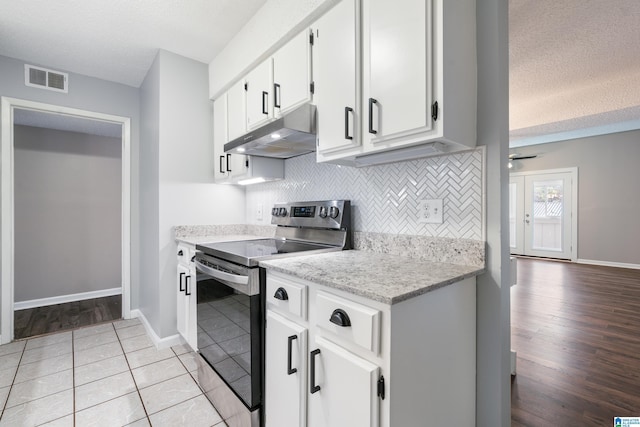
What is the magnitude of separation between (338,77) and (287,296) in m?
1.08

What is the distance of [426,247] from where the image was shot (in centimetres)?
145

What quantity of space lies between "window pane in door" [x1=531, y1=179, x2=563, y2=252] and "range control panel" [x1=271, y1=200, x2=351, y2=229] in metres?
6.81

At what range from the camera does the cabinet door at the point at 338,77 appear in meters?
1.38

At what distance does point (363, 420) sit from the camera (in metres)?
0.92

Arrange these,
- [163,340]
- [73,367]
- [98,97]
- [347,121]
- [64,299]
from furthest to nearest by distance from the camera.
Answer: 1. [64,299]
2. [98,97]
3. [163,340]
4. [73,367]
5. [347,121]

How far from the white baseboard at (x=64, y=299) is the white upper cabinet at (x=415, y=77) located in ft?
13.9

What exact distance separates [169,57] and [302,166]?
1557mm

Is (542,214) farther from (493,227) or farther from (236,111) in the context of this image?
(236,111)

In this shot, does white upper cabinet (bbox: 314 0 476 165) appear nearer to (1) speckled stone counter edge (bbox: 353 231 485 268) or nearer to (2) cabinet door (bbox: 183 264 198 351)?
(1) speckled stone counter edge (bbox: 353 231 485 268)

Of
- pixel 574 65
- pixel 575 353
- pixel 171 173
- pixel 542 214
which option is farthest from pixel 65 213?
pixel 542 214

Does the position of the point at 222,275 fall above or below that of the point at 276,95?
below

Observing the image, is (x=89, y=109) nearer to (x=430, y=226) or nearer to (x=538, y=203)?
(x=430, y=226)

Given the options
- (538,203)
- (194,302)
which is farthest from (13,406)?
(538,203)

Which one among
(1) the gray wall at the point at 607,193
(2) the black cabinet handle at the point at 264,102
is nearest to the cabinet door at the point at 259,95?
Answer: (2) the black cabinet handle at the point at 264,102
